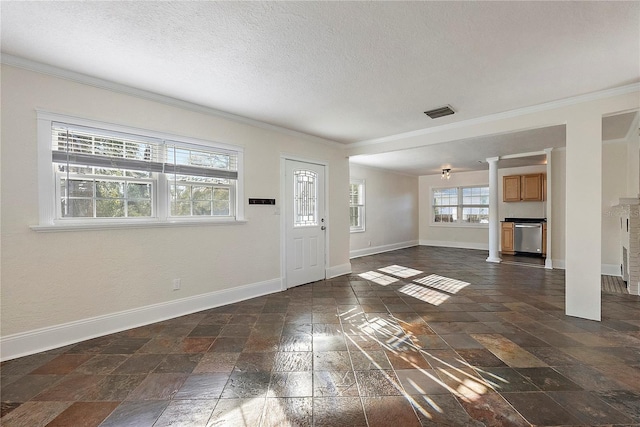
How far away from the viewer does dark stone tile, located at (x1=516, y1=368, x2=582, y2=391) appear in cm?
191

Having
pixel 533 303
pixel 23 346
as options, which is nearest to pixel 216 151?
pixel 23 346

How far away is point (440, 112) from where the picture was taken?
3.57 m

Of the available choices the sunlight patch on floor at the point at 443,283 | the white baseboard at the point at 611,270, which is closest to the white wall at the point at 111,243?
the sunlight patch on floor at the point at 443,283

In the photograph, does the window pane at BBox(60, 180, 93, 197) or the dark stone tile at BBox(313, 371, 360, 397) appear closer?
the dark stone tile at BBox(313, 371, 360, 397)

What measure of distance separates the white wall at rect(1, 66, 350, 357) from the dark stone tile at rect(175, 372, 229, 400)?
1454mm

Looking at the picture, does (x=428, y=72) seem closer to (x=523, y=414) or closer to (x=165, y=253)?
(x=523, y=414)

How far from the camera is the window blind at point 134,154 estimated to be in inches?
104

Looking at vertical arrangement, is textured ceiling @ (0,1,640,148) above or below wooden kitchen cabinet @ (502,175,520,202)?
above

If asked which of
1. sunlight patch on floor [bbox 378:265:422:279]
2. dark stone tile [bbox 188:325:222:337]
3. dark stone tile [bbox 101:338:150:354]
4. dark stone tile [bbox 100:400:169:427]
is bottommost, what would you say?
sunlight patch on floor [bbox 378:265:422:279]

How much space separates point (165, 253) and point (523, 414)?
350 centimetres

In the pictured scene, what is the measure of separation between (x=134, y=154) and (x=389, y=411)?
3389 mm

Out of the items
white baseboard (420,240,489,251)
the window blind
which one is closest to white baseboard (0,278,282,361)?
the window blind

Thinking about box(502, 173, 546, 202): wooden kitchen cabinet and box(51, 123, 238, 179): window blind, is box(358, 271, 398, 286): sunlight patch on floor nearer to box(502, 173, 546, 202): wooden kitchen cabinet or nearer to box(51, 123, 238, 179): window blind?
box(51, 123, 238, 179): window blind

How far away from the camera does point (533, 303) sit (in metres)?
3.63
